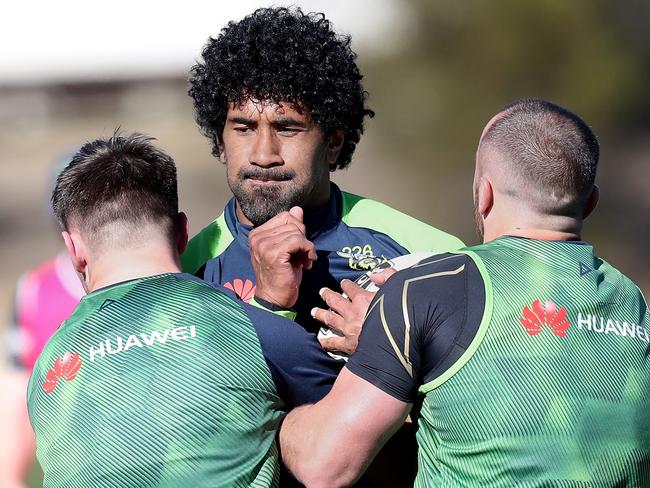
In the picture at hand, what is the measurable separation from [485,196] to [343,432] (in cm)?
92

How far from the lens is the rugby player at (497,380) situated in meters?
2.92

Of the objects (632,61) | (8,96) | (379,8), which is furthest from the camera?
(8,96)

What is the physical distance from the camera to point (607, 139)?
1516cm

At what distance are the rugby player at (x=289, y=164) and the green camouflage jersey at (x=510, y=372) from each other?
83 centimetres

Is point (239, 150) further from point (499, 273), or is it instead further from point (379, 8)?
point (379, 8)

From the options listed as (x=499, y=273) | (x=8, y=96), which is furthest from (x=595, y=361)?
(x=8, y=96)

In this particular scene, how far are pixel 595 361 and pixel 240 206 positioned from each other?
1715 millimetres

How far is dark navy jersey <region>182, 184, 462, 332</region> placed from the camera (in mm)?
3986

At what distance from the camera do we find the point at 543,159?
10.6ft

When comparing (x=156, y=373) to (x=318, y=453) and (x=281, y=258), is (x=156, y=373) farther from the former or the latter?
(x=281, y=258)

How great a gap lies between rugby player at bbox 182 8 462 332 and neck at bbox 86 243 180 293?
50 centimetres

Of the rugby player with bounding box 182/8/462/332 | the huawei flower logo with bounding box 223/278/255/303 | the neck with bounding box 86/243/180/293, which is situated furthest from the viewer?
the rugby player with bounding box 182/8/462/332

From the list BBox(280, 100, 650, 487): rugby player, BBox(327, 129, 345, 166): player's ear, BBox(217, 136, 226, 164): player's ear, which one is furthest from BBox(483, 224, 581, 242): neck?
BBox(217, 136, 226, 164): player's ear

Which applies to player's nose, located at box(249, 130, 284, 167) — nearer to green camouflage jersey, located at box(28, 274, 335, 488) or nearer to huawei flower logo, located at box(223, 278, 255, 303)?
huawei flower logo, located at box(223, 278, 255, 303)
